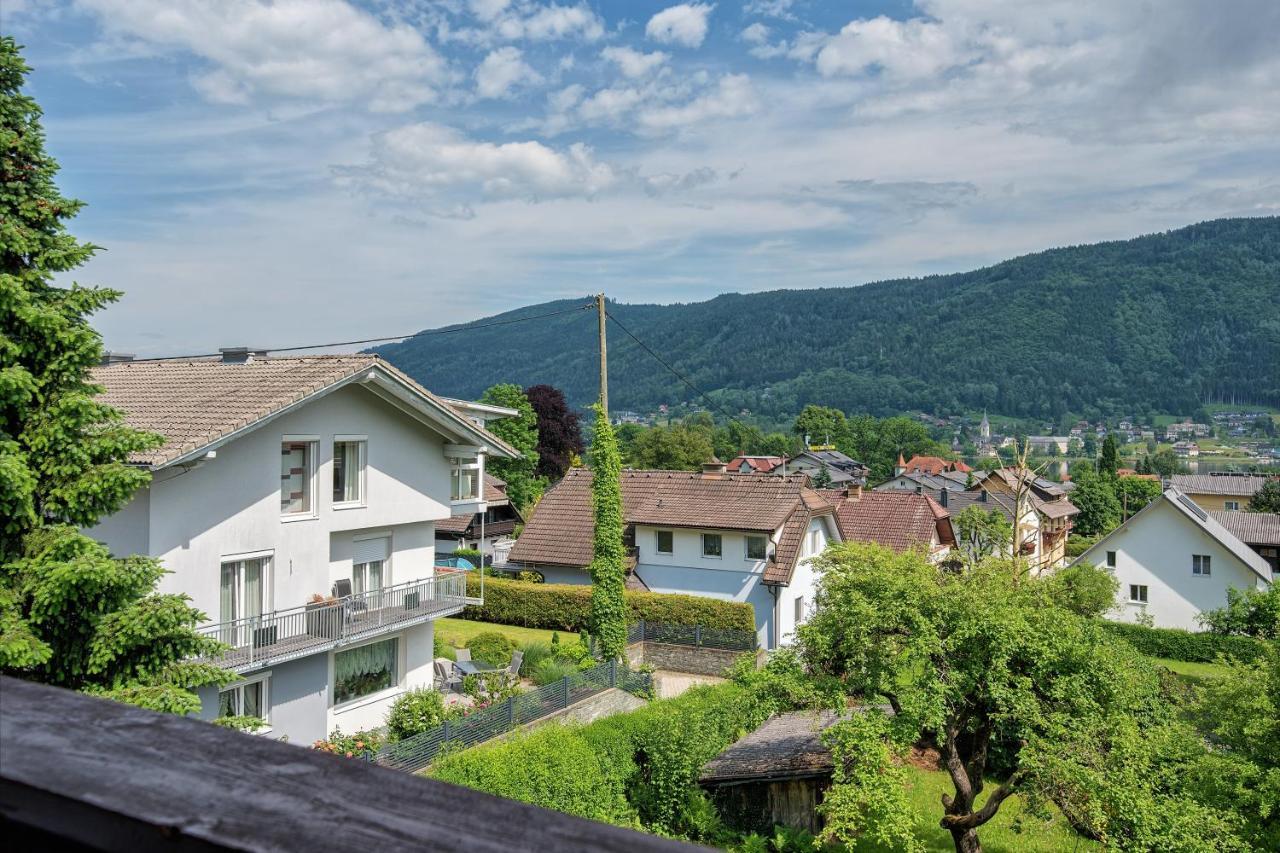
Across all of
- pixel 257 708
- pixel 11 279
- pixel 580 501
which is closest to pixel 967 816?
pixel 257 708

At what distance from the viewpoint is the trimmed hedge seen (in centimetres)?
3869

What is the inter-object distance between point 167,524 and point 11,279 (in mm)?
8368

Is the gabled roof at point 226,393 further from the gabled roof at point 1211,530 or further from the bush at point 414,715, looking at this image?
the gabled roof at point 1211,530

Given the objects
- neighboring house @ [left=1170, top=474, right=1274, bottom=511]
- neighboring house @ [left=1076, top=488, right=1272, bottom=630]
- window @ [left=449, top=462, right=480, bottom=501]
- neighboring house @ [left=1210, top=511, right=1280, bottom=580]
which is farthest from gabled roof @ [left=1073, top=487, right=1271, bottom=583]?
neighboring house @ [left=1170, top=474, right=1274, bottom=511]

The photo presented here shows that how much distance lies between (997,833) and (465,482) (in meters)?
16.5

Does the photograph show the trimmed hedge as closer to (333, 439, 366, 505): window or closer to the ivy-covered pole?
the ivy-covered pole

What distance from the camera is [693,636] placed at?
3241 cm

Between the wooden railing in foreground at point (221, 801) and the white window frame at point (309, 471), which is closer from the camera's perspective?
the wooden railing in foreground at point (221, 801)

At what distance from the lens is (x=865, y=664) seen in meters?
16.8

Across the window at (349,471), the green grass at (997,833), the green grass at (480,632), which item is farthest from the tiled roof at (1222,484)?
the window at (349,471)

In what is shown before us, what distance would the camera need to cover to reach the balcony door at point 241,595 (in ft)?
63.4

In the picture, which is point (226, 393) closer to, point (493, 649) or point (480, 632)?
point (493, 649)

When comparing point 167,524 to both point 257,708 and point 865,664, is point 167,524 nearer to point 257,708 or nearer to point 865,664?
point 257,708

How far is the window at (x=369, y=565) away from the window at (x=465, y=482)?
9.03ft
